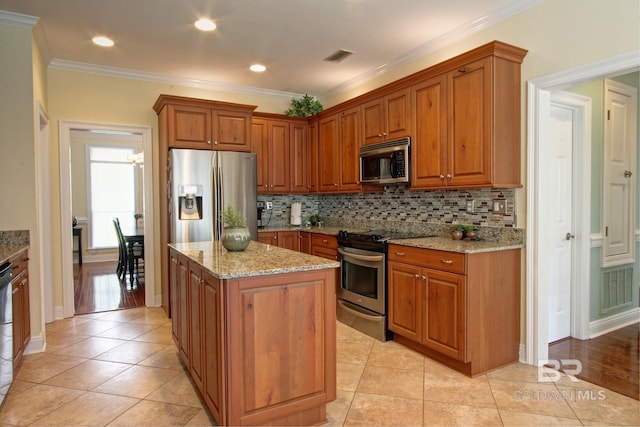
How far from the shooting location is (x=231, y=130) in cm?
454

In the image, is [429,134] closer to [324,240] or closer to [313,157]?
[324,240]

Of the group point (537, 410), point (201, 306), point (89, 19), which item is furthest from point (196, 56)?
point (537, 410)

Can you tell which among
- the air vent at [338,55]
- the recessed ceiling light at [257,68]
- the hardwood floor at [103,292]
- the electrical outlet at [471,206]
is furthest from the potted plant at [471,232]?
the hardwood floor at [103,292]

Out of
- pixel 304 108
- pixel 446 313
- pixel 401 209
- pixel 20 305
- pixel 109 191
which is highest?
pixel 304 108

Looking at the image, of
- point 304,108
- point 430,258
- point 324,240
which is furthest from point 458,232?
point 304,108

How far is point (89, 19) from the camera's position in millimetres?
3221

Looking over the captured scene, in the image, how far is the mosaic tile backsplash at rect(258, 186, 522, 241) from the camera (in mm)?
3262

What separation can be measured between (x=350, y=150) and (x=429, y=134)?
123 centimetres

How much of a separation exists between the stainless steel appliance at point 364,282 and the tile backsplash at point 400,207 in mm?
301

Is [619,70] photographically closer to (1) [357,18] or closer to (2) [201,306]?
(1) [357,18]

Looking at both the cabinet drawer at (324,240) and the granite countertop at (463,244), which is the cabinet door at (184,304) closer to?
the granite countertop at (463,244)

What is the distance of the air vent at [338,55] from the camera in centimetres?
396

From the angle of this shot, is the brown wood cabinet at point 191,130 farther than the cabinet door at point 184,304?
Yes

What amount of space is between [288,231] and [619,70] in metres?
3.49
